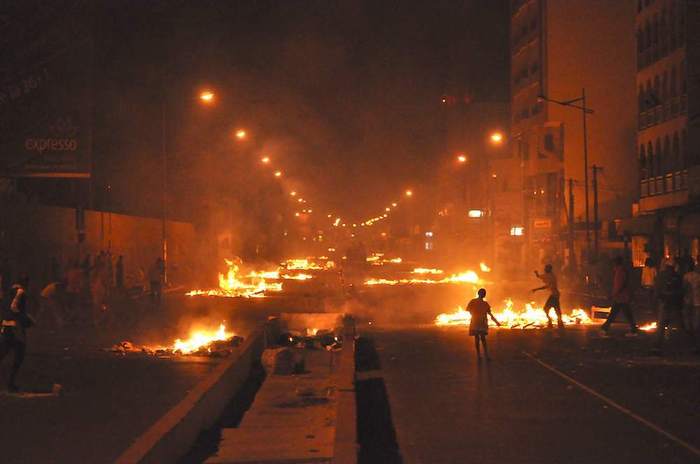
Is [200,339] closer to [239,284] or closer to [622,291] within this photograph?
[622,291]

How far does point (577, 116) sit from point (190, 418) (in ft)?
208

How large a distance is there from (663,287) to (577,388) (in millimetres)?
5866

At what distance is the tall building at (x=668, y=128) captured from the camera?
4072cm

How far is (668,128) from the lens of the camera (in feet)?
146

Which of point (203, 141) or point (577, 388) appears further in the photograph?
point (203, 141)

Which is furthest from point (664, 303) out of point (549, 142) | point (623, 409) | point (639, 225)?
point (549, 142)

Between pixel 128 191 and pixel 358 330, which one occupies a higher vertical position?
pixel 128 191

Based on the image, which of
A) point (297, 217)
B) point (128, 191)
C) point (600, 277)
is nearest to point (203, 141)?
point (128, 191)

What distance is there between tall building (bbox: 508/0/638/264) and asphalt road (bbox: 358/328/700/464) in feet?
162

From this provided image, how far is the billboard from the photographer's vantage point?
821 inches

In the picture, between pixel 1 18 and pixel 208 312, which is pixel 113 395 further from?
pixel 208 312

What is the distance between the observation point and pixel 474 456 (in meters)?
9.42

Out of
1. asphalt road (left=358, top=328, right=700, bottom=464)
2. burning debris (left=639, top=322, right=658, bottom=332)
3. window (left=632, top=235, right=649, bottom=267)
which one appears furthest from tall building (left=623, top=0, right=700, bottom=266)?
asphalt road (left=358, top=328, right=700, bottom=464)

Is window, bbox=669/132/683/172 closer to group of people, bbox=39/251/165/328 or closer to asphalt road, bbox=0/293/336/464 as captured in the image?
asphalt road, bbox=0/293/336/464
